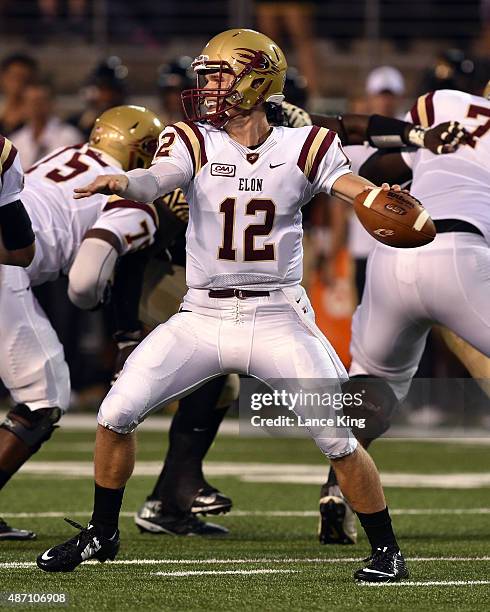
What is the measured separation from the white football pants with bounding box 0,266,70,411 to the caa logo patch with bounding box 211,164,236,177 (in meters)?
1.24

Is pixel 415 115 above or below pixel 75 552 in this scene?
above

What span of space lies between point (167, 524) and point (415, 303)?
1330 mm

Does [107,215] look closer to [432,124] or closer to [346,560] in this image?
[432,124]

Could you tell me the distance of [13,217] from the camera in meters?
4.92

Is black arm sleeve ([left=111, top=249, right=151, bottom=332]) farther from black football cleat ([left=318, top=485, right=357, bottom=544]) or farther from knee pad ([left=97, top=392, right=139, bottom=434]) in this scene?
knee pad ([left=97, top=392, right=139, bottom=434])

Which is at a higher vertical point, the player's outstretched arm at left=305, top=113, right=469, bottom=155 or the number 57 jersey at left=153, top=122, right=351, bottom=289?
the player's outstretched arm at left=305, top=113, right=469, bottom=155

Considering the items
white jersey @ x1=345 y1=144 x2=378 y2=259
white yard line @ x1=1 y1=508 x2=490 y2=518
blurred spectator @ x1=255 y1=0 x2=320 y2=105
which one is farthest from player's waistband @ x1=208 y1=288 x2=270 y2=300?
blurred spectator @ x1=255 y1=0 x2=320 y2=105

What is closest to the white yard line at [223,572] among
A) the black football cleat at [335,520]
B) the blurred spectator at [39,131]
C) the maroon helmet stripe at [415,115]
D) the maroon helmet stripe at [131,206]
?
the black football cleat at [335,520]

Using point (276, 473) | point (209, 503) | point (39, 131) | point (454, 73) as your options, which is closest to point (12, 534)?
point (209, 503)

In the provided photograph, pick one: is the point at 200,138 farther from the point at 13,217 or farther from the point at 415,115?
the point at 415,115

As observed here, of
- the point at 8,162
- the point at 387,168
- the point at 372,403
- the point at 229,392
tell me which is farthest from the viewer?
the point at 229,392

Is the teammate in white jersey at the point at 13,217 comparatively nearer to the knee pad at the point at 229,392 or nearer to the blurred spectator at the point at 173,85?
the knee pad at the point at 229,392

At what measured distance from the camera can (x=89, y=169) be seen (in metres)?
5.89

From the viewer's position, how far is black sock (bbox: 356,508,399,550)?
450 cm
